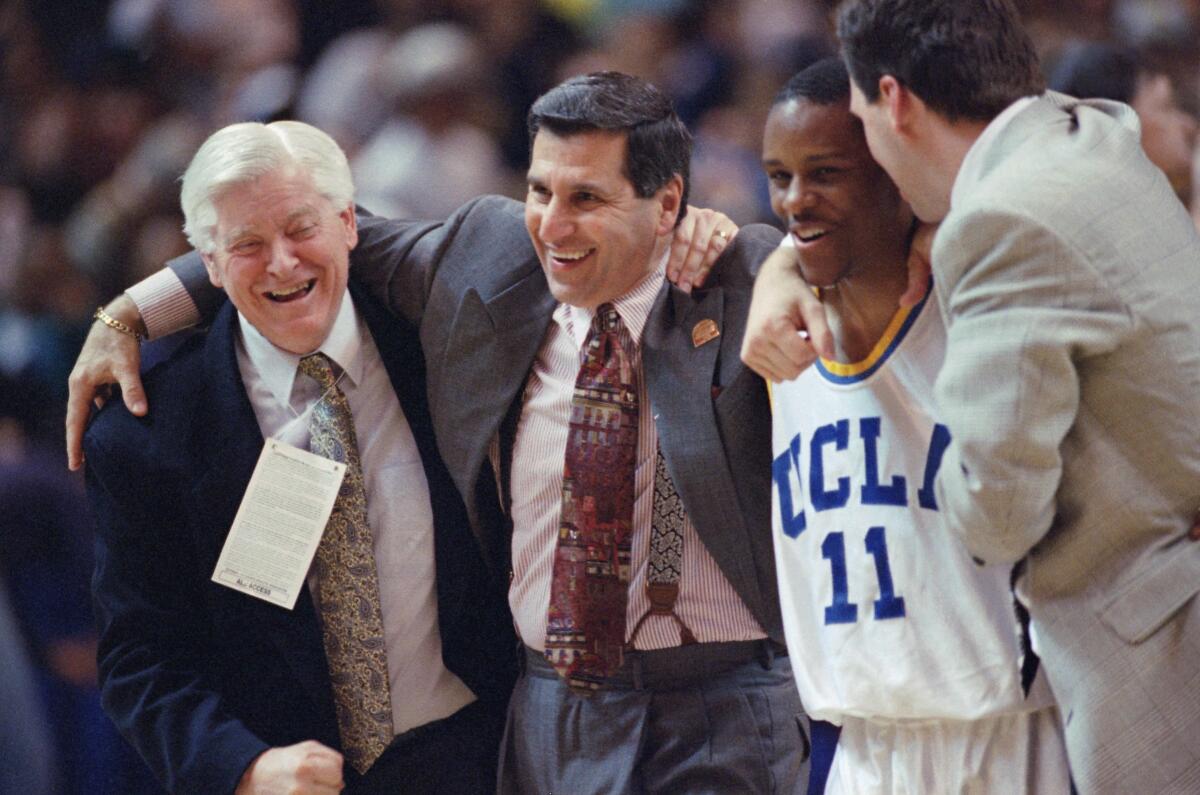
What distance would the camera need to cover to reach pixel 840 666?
203 cm

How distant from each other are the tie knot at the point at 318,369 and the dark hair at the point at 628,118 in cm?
60

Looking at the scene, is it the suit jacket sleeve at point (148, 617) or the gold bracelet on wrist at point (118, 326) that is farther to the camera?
the gold bracelet on wrist at point (118, 326)

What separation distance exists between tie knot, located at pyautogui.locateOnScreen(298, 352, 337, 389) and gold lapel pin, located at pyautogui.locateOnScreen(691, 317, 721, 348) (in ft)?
2.33

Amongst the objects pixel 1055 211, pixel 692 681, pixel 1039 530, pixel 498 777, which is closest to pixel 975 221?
pixel 1055 211

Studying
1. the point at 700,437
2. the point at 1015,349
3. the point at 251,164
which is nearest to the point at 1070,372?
the point at 1015,349

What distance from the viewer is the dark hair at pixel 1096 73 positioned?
12.4 ft

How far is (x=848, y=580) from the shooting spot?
2.03m

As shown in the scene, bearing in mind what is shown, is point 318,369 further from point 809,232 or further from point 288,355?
point 809,232

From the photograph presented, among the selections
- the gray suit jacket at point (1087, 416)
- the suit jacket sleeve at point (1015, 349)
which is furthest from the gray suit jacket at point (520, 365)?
the suit jacket sleeve at point (1015, 349)

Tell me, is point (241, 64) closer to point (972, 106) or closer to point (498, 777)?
point (498, 777)

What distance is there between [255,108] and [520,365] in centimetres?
251

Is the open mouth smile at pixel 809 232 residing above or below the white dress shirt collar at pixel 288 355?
above

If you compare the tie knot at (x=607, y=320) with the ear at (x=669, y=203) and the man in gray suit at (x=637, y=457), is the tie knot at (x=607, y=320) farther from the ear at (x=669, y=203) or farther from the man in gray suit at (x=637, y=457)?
the ear at (x=669, y=203)

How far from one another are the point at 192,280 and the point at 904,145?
1540mm
